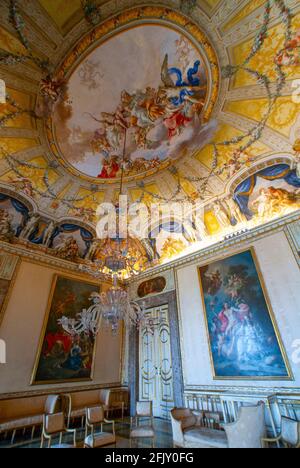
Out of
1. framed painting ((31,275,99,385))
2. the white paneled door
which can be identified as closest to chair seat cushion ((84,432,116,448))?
framed painting ((31,275,99,385))

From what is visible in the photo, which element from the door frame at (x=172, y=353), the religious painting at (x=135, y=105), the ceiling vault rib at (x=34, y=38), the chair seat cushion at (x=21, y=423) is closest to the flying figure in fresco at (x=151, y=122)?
the religious painting at (x=135, y=105)

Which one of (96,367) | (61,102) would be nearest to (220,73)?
(61,102)

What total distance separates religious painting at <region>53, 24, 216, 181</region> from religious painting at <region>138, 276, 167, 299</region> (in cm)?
462

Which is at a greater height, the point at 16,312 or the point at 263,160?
the point at 263,160

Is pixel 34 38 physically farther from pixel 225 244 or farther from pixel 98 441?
pixel 98 441

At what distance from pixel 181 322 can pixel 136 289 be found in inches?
121

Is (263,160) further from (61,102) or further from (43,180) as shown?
(43,180)

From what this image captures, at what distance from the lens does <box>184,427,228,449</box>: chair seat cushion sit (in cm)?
418

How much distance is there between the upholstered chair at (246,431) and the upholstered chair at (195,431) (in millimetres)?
282

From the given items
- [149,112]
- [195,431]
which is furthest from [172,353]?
[149,112]

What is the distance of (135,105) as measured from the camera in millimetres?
5734

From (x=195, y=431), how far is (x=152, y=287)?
17.5 feet

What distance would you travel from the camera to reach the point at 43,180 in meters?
7.14

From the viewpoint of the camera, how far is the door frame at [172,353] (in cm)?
723
